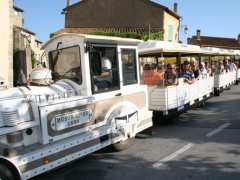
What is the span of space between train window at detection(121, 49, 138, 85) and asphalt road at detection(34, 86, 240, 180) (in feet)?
4.98

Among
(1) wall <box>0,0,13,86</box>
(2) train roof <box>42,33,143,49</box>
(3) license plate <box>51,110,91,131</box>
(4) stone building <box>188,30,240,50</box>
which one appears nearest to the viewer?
(3) license plate <box>51,110,91,131</box>

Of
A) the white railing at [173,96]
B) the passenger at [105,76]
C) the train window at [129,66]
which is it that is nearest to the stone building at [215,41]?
the white railing at [173,96]

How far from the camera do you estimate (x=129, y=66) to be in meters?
Answer: 7.08

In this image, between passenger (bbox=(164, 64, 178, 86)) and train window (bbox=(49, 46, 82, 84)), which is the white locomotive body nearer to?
train window (bbox=(49, 46, 82, 84))

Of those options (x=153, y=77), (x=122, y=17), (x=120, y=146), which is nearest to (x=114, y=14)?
(x=122, y=17)

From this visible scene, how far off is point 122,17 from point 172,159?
35.1m

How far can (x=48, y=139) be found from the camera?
16.7ft

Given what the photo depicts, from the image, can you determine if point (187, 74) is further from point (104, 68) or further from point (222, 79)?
point (104, 68)

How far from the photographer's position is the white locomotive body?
4.82 meters

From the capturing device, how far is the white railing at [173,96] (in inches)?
358

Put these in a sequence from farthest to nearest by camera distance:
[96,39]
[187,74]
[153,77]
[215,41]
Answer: [215,41], [187,74], [153,77], [96,39]

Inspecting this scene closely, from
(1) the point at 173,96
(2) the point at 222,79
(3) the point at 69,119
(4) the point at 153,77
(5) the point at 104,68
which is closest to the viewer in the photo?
(3) the point at 69,119

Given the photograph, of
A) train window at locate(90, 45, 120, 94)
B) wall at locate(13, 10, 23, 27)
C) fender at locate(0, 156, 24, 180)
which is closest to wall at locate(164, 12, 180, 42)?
wall at locate(13, 10, 23, 27)

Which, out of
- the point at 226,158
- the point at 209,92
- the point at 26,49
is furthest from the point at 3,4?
the point at 226,158
